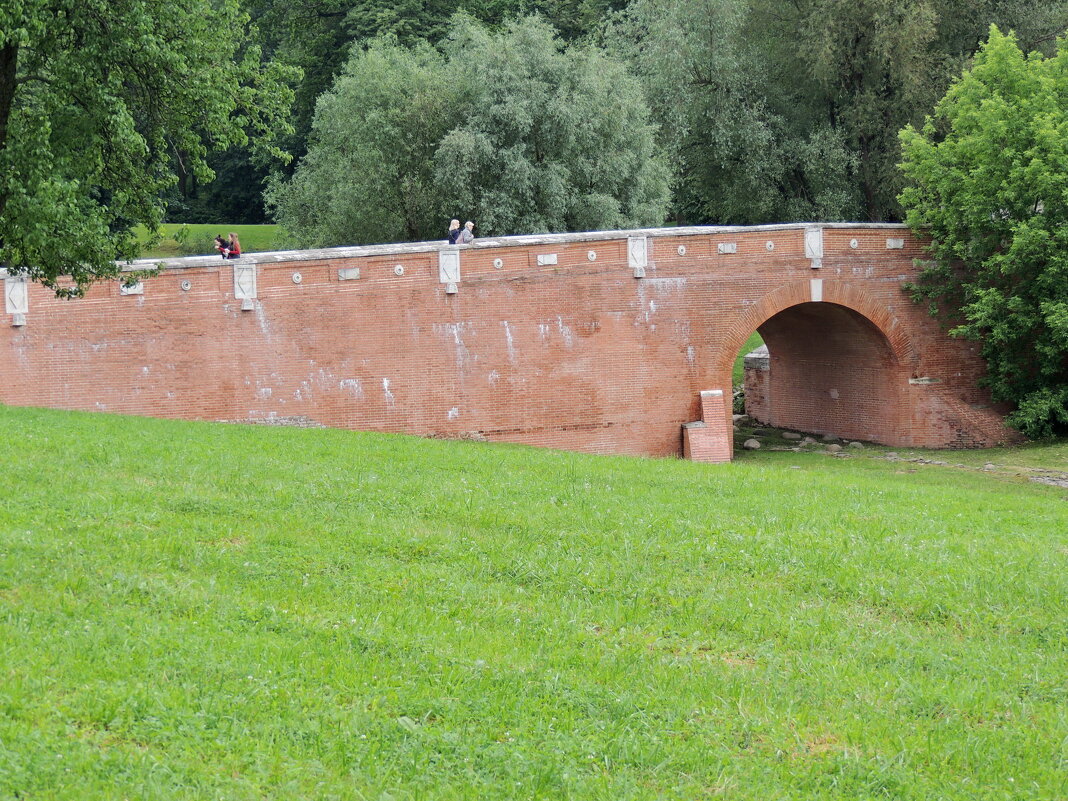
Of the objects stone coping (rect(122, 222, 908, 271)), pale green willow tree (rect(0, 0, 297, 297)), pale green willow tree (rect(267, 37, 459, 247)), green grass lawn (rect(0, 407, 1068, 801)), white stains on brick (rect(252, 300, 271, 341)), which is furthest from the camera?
pale green willow tree (rect(267, 37, 459, 247))

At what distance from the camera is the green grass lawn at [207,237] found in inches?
1720

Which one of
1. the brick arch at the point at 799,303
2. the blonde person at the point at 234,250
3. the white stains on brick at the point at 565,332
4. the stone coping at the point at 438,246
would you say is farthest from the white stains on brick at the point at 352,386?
the brick arch at the point at 799,303

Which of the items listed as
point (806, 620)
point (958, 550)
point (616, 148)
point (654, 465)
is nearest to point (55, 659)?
point (806, 620)

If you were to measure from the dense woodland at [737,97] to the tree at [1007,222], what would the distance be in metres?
4.07

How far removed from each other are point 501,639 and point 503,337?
14247 mm

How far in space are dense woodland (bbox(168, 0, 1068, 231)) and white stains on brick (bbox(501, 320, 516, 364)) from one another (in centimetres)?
575

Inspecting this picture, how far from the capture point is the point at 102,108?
431 inches

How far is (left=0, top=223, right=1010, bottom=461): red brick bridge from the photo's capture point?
20.0 metres

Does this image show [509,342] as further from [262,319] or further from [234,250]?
[234,250]

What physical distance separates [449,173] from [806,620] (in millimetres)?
19787

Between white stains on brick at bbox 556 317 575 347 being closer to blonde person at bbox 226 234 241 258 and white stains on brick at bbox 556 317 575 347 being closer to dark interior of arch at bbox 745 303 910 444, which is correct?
dark interior of arch at bbox 745 303 910 444

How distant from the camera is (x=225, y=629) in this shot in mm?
7258

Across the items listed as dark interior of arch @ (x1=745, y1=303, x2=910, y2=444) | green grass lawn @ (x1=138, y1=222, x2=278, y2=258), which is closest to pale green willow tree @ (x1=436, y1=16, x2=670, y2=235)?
dark interior of arch @ (x1=745, y1=303, x2=910, y2=444)

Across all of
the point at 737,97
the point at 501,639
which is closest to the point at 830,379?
the point at 737,97
